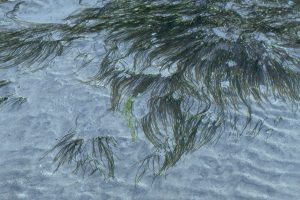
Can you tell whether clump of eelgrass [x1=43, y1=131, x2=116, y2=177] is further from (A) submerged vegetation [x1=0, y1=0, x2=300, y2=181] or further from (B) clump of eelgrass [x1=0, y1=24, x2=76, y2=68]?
(B) clump of eelgrass [x1=0, y1=24, x2=76, y2=68]

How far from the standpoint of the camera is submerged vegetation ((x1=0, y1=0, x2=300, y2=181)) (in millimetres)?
2775

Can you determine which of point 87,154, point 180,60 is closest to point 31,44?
point 180,60

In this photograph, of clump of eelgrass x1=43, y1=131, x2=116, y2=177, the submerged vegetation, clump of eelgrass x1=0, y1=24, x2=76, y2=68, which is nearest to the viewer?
clump of eelgrass x1=43, y1=131, x2=116, y2=177

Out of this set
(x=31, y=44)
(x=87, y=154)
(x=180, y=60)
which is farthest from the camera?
(x=31, y=44)

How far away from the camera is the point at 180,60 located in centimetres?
331

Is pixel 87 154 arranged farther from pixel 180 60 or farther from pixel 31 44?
pixel 31 44

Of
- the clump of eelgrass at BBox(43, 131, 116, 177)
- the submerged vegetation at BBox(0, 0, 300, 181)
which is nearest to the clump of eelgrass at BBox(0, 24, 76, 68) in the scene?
the submerged vegetation at BBox(0, 0, 300, 181)

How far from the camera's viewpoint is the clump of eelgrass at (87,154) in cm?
260

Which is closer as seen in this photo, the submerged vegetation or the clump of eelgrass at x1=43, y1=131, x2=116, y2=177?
the clump of eelgrass at x1=43, y1=131, x2=116, y2=177

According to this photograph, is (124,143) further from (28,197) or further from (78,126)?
(28,197)

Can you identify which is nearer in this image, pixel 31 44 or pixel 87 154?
pixel 87 154

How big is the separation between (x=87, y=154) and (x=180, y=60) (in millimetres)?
1048

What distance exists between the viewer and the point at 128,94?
307cm

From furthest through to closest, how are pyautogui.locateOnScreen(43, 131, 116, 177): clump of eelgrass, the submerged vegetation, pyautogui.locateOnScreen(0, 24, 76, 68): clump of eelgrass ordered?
pyautogui.locateOnScreen(0, 24, 76, 68): clump of eelgrass < the submerged vegetation < pyautogui.locateOnScreen(43, 131, 116, 177): clump of eelgrass
